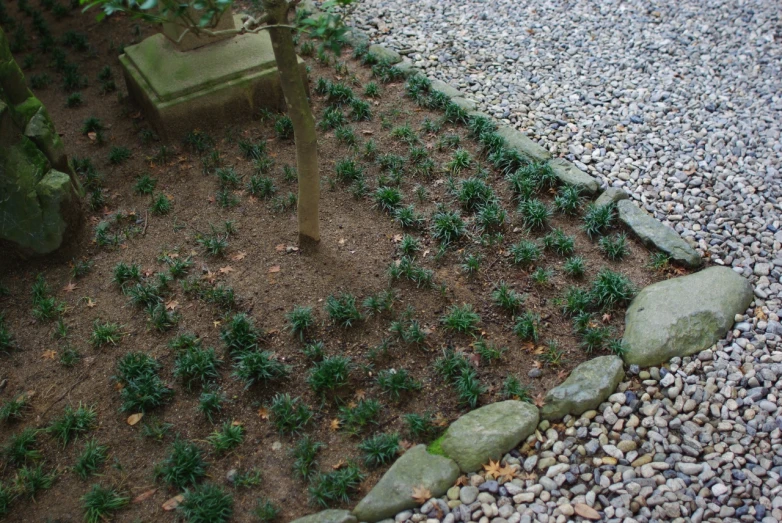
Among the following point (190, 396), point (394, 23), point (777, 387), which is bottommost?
point (777, 387)

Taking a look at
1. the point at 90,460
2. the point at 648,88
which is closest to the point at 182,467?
the point at 90,460

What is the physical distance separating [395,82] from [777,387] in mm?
4056

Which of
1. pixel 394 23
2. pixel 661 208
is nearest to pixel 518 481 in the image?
pixel 661 208

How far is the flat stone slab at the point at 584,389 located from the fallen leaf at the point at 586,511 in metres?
0.52

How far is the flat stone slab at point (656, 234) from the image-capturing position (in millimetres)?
4449

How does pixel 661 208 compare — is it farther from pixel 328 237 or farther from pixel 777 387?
pixel 328 237

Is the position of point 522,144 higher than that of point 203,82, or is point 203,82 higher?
point 203,82

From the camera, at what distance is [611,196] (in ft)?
16.1

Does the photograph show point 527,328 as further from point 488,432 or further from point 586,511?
point 586,511

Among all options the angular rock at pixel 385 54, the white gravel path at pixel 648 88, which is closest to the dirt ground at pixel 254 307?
the white gravel path at pixel 648 88

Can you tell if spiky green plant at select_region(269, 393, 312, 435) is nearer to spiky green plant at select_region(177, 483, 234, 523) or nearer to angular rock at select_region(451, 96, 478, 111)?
Answer: spiky green plant at select_region(177, 483, 234, 523)

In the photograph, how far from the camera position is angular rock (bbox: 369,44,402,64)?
6.48 meters

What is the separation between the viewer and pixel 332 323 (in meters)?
4.15

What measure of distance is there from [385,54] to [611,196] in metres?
2.80
